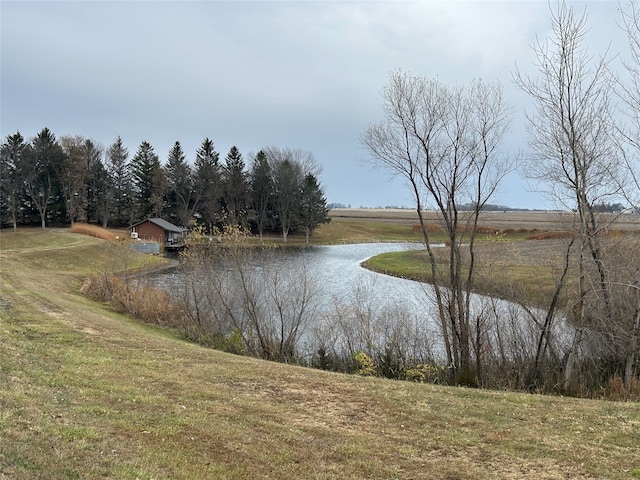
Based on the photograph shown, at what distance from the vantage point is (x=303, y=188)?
6875 centimetres

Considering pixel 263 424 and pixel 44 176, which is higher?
pixel 44 176

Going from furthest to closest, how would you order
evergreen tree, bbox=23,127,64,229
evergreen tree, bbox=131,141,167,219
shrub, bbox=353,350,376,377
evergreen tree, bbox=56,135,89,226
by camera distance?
evergreen tree, bbox=131,141,167,219, evergreen tree, bbox=56,135,89,226, evergreen tree, bbox=23,127,64,229, shrub, bbox=353,350,376,377

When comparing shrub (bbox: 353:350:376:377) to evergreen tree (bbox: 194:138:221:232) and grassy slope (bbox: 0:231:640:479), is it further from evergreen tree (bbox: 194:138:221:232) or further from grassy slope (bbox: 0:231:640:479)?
evergreen tree (bbox: 194:138:221:232)

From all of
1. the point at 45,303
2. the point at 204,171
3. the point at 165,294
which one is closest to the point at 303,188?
the point at 204,171

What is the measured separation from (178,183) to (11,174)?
2049 centimetres

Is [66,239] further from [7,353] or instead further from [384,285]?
[7,353]

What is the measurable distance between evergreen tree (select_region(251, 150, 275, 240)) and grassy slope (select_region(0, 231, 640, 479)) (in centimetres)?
5845

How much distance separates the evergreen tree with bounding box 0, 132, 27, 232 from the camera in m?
58.7

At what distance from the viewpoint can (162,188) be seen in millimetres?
65750

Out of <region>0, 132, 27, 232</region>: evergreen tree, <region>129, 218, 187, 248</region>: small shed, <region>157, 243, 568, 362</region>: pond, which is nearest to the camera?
<region>157, 243, 568, 362</region>: pond

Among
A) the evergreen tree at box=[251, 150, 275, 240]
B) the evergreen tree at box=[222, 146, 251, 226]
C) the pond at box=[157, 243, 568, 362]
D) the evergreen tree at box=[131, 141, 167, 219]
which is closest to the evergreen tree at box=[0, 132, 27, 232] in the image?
the evergreen tree at box=[131, 141, 167, 219]

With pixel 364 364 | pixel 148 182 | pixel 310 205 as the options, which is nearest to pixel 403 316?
pixel 364 364

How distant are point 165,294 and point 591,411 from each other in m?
19.4

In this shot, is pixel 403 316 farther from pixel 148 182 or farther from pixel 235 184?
pixel 148 182
